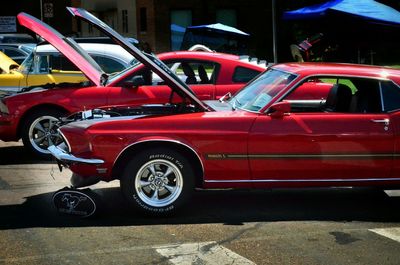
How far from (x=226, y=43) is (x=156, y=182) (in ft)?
59.4

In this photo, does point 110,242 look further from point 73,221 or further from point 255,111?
point 255,111

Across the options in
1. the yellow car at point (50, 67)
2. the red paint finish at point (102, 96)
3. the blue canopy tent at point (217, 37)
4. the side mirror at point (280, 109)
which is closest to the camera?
the side mirror at point (280, 109)

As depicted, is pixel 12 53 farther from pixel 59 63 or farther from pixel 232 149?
pixel 232 149

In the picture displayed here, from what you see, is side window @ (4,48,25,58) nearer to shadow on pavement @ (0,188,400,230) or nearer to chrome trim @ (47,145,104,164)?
shadow on pavement @ (0,188,400,230)

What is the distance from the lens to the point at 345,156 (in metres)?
6.05

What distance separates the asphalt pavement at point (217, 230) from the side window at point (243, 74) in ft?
8.33

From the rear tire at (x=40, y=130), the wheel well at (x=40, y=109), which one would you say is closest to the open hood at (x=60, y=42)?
the wheel well at (x=40, y=109)

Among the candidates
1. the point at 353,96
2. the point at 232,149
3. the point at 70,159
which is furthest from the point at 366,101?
the point at 70,159

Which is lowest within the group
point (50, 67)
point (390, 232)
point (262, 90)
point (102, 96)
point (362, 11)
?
point (390, 232)

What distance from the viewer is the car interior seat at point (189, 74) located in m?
9.36

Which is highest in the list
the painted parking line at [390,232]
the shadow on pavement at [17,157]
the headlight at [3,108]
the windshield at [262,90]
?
the windshield at [262,90]

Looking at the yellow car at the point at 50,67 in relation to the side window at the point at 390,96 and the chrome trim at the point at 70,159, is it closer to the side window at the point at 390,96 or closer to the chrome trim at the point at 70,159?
the chrome trim at the point at 70,159

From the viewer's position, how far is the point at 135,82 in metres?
8.96

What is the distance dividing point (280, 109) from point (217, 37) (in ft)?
58.3
